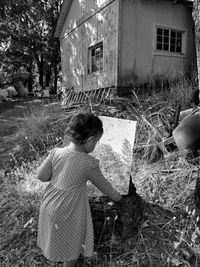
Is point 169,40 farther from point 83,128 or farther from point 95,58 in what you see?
point 83,128

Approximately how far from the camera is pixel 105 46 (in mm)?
7832

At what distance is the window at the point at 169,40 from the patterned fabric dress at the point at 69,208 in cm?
719

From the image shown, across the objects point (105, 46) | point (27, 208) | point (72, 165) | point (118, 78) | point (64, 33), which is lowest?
point (27, 208)

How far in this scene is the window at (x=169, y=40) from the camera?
7844 millimetres

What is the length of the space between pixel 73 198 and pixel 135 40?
673 cm

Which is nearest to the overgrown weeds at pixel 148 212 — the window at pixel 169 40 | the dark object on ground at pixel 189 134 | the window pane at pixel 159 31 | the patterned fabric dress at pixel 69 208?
the dark object on ground at pixel 189 134

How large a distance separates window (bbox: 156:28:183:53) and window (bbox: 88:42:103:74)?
2022 millimetres

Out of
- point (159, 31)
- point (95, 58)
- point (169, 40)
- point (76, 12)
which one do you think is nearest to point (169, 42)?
point (169, 40)

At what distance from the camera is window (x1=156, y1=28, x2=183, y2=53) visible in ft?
25.7

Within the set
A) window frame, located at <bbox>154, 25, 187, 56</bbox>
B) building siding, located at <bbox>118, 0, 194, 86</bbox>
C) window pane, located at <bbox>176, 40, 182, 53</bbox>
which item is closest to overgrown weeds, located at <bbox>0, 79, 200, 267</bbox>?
building siding, located at <bbox>118, 0, 194, 86</bbox>

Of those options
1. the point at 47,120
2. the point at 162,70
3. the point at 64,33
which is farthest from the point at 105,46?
the point at 64,33

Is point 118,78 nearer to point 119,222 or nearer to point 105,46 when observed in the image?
point 105,46

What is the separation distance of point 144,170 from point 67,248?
69.6 inches

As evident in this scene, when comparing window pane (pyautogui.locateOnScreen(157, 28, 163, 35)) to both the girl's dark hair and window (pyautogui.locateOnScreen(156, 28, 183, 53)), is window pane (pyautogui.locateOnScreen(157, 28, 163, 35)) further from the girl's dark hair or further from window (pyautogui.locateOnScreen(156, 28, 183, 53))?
the girl's dark hair
